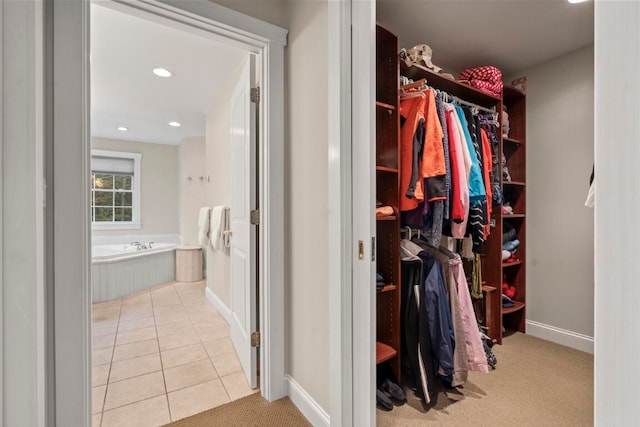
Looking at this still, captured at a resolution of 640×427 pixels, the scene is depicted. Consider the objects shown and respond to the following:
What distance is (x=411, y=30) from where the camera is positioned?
2117mm

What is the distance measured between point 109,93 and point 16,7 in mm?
3446

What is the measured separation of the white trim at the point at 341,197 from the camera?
1.28 metres

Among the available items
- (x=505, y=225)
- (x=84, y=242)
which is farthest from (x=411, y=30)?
(x=84, y=242)

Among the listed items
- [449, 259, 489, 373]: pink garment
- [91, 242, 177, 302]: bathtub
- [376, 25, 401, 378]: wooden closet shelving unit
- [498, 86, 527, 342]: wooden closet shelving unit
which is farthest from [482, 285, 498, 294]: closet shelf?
[91, 242, 177, 302]: bathtub

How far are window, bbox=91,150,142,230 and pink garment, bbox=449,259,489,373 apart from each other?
18.9 ft

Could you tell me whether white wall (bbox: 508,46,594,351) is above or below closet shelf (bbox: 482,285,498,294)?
above

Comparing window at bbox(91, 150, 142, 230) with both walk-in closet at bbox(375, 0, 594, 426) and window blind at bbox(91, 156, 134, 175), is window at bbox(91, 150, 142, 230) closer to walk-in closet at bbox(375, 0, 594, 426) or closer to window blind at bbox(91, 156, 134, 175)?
window blind at bbox(91, 156, 134, 175)

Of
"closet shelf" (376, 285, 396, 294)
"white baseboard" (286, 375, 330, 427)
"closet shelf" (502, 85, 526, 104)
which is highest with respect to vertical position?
"closet shelf" (502, 85, 526, 104)

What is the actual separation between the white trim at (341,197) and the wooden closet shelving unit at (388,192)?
0.43 m

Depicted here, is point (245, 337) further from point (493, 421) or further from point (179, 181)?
point (179, 181)

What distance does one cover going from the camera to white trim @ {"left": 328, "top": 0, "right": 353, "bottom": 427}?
1.28 metres

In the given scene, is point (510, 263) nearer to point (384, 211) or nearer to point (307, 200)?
point (384, 211)

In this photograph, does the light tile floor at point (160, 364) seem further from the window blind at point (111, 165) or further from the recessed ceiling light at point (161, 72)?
the window blind at point (111, 165)

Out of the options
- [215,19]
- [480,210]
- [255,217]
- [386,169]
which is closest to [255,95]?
[215,19]
